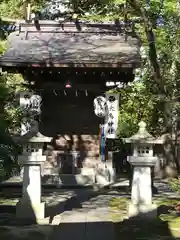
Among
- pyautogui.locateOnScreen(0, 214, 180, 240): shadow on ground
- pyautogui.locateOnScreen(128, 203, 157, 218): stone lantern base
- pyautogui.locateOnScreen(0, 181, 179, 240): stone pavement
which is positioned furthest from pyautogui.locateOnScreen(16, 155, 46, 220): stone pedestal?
pyautogui.locateOnScreen(128, 203, 157, 218): stone lantern base

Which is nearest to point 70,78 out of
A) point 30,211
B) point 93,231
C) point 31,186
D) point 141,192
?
point 31,186

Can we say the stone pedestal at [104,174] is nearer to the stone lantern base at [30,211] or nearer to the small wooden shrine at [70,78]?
the small wooden shrine at [70,78]

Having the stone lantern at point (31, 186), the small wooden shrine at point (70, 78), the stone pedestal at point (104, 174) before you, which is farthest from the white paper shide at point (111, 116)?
the stone lantern at point (31, 186)

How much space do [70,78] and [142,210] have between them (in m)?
7.36

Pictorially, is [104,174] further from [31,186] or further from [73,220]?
[31,186]

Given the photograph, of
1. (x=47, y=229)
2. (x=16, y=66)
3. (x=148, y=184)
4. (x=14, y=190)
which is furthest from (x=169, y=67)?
(x=47, y=229)

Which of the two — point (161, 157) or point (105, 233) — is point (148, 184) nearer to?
point (105, 233)

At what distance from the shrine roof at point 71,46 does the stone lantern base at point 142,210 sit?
554 centimetres

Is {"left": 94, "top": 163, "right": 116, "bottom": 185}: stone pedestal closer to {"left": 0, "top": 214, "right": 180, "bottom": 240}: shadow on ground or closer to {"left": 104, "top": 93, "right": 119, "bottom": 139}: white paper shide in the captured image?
{"left": 104, "top": 93, "right": 119, "bottom": 139}: white paper shide

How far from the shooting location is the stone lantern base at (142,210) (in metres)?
9.51

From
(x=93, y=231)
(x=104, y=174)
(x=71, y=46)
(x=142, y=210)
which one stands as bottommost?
(x=93, y=231)

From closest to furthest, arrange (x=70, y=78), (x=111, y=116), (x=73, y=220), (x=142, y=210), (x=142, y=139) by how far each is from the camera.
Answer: (x=73, y=220)
(x=142, y=210)
(x=142, y=139)
(x=111, y=116)
(x=70, y=78)

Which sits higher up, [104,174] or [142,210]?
[104,174]

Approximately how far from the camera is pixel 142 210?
31.4 feet
